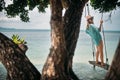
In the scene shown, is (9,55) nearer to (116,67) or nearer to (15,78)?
(15,78)

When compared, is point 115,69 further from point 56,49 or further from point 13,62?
point 13,62

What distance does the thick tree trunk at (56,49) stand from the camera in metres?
8.48

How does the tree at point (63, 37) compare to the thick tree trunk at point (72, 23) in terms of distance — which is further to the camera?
the thick tree trunk at point (72, 23)

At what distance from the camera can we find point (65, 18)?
10016 millimetres

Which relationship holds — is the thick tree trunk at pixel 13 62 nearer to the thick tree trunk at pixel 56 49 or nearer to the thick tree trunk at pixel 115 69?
the thick tree trunk at pixel 56 49

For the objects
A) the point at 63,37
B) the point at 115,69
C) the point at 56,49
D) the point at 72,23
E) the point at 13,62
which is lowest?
the point at 13,62

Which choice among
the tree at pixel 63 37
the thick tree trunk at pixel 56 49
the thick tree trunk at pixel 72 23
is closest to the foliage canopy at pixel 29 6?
the tree at pixel 63 37

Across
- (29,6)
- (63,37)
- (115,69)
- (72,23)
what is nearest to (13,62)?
(63,37)

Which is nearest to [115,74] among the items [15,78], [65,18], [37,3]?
[15,78]

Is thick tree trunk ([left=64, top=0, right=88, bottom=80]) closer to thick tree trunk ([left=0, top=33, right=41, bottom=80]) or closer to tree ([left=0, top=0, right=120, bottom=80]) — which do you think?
tree ([left=0, top=0, right=120, bottom=80])

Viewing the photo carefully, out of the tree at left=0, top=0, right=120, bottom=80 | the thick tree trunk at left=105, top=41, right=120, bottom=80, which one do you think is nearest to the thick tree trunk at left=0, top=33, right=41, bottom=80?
the tree at left=0, top=0, right=120, bottom=80

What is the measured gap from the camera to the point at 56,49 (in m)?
8.58

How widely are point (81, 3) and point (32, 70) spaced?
2.85m

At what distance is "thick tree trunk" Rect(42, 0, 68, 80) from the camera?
27.8ft
